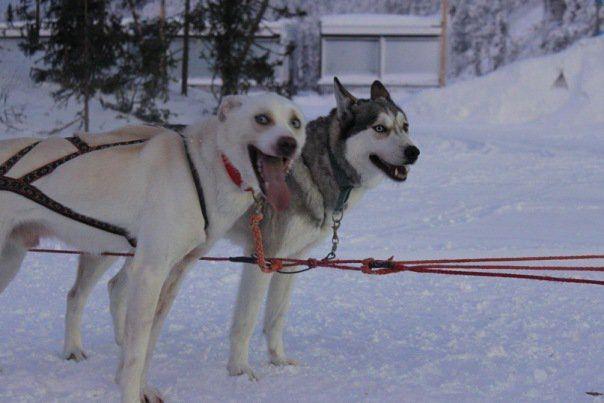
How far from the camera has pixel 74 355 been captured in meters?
3.73

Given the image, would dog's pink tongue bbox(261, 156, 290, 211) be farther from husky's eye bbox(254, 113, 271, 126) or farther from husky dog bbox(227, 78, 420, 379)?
husky dog bbox(227, 78, 420, 379)

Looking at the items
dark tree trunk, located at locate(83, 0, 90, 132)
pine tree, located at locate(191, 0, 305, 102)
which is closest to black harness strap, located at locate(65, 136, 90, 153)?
dark tree trunk, located at locate(83, 0, 90, 132)

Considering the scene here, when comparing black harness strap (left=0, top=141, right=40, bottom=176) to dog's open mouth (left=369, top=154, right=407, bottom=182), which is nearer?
black harness strap (left=0, top=141, right=40, bottom=176)

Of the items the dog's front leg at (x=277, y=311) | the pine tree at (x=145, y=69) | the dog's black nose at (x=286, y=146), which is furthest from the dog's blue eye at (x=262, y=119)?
the pine tree at (x=145, y=69)

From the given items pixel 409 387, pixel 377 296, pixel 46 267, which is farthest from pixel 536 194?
pixel 409 387

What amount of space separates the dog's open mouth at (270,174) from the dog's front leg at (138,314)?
0.41m

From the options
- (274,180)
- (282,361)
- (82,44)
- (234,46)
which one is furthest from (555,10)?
(274,180)

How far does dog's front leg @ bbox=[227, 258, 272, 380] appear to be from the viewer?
3650mm

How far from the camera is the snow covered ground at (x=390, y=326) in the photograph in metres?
3.42

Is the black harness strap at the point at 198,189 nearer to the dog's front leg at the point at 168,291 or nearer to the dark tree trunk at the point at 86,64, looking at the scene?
the dog's front leg at the point at 168,291

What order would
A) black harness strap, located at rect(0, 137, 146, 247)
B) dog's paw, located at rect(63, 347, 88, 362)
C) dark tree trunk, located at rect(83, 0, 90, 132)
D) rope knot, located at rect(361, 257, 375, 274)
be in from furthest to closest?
1. dark tree trunk, located at rect(83, 0, 90, 132)
2. dog's paw, located at rect(63, 347, 88, 362)
3. rope knot, located at rect(361, 257, 375, 274)
4. black harness strap, located at rect(0, 137, 146, 247)

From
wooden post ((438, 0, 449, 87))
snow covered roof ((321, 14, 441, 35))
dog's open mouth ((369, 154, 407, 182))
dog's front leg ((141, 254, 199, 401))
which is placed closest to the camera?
dog's front leg ((141, 254, 199, 401))

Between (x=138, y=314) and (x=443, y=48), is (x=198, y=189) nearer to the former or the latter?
(x=138, y=314)

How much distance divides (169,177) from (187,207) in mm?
120
